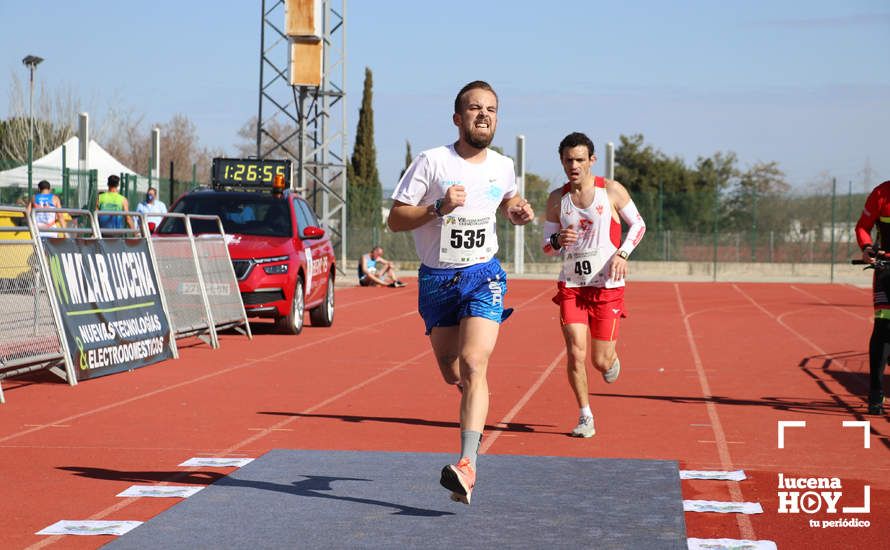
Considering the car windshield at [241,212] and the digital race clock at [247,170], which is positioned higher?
the digital race clock at [247,170]

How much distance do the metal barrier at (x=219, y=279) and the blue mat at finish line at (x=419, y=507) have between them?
8654 millimetres

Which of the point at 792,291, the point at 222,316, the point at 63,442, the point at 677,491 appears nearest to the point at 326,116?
the point at 792,291

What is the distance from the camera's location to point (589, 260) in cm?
1007

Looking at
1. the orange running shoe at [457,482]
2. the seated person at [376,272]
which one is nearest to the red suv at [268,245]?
the orange running shoe at [457,482]

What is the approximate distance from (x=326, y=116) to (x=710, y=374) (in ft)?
73.5

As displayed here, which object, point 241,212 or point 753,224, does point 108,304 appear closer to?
point 241,212

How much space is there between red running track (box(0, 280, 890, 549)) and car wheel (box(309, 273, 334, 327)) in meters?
0.87

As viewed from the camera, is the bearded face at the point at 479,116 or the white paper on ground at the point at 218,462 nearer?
the bearded face at the point at 479,116

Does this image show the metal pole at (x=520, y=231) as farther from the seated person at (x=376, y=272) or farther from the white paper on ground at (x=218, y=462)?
the white paper on ground at (x=218, y=462)

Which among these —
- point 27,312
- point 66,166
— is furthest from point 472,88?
point 66,166

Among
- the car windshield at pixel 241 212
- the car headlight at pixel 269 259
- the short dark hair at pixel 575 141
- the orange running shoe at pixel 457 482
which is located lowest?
the orange running shoe at pixel 457 482

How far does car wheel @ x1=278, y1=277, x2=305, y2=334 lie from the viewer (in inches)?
728

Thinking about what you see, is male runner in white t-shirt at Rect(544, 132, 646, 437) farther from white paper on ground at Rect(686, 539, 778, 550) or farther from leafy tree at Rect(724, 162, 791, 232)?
leafy tree at Rect(724, 162, 791, 232)

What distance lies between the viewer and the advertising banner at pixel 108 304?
508 inches
